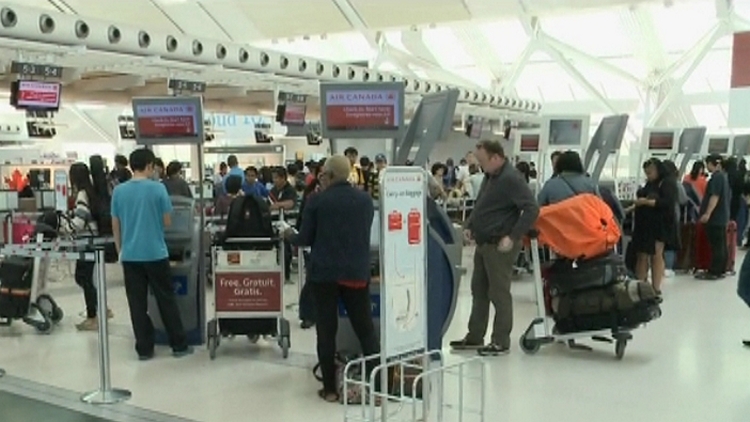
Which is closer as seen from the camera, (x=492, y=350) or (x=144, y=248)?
(x=144, y=248)

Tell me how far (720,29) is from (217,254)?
582 inches

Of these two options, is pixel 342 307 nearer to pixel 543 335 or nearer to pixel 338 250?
pixel 338 250

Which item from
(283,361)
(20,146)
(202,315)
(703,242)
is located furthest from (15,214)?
(20,146)

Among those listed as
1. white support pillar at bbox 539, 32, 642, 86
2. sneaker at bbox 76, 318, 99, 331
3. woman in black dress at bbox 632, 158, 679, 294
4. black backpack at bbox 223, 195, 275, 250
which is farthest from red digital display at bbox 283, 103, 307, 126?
black backpack at bbox 223, 195, 275, 250

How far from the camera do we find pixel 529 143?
479 inches

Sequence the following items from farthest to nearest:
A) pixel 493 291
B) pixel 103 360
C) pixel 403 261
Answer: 1. pixel 493 291
2. pixel 103 360
3. pixel 403 261

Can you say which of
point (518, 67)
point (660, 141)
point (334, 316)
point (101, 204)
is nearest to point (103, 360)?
point (334, 316)

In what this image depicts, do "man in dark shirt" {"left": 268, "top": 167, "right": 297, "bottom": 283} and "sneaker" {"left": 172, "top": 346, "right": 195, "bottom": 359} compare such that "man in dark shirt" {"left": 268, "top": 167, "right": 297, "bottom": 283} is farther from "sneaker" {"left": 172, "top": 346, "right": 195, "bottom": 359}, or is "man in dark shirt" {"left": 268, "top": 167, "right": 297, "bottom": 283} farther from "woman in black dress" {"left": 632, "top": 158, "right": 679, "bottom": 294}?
"woman in black dress" {"left": 632, "top": 158, "right": 679, "bottom": 294}

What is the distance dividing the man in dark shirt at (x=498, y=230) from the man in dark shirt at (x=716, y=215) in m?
4.43

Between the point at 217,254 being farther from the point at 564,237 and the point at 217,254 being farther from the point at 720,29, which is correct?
the point at 720,29

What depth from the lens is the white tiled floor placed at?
179 inches

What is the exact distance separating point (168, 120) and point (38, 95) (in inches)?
188

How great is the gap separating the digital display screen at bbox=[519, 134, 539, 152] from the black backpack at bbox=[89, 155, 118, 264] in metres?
6.76

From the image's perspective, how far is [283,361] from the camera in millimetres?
5750
